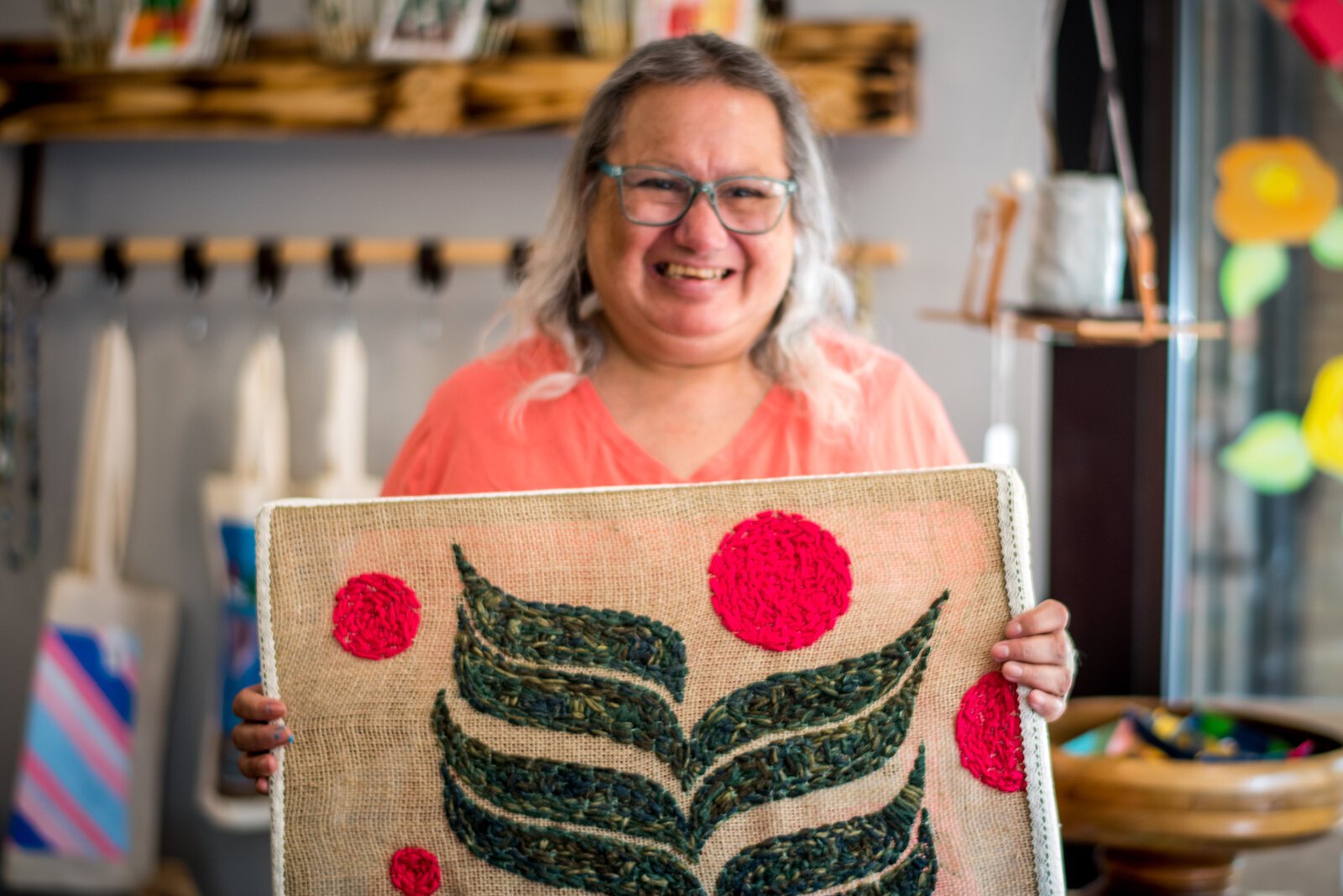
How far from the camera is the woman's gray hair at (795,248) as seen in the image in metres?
1.31

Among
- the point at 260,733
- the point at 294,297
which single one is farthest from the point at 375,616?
the point at 294,297

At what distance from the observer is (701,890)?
39.7 inches

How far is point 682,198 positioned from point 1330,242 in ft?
5.20

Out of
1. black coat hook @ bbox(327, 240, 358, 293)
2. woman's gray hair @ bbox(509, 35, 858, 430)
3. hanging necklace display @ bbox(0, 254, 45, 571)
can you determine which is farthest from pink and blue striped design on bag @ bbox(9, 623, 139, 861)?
woman's gray hair @ bbox(509, 35, 858, 430)

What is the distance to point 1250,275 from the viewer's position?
7.53 feet

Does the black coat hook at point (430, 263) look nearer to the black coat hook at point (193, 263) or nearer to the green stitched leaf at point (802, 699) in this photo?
the black coat hook at point (193, 263)

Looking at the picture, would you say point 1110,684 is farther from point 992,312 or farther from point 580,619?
point 580,619

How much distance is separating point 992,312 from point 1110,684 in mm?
940

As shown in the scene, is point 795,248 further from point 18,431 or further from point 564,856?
point 18,431

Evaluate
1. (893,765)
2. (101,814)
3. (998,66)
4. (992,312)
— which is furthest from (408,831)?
(998,66)

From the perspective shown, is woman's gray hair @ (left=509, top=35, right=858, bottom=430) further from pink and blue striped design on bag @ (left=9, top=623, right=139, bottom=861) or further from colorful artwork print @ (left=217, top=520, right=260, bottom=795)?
pink and blue striped design on bag @ (left=9, top=623, right=139, bottom=861)

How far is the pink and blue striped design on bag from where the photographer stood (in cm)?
218

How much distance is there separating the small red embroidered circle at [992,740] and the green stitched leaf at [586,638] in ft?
0.82

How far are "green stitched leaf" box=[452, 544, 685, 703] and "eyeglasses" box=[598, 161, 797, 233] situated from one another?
17.8 inches
